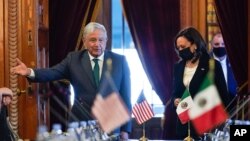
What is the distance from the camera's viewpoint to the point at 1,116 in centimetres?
405

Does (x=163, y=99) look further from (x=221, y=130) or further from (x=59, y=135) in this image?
(x=59, y=135)

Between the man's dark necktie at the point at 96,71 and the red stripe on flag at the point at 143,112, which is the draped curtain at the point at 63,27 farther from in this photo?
the man's dark necktie at the point at 96,71

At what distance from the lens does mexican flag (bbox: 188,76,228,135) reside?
3439 mm

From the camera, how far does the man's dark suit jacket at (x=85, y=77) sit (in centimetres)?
461

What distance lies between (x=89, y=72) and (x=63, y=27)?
245 centimetres

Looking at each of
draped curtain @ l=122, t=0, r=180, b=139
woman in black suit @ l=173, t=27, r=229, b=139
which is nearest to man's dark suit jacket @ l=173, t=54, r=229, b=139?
woman in black suit @ l=173, t=27, r=229, b=139

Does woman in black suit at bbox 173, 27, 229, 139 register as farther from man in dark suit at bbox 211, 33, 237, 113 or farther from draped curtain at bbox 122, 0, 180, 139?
draped curtain at bbox 122, 0, 180, 139

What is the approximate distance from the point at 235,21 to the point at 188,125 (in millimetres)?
2818

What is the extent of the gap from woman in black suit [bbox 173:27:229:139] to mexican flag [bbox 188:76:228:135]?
115 cm

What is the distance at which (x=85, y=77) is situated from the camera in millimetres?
4641

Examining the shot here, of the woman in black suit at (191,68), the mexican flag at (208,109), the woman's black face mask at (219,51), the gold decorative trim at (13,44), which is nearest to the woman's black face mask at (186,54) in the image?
the woman in black suit at (191,68)

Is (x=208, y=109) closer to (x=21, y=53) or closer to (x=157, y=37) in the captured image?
(x=21, y=53)

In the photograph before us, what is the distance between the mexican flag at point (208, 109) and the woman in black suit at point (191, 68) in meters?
1.15

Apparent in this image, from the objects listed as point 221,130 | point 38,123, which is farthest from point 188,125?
point 38,123
